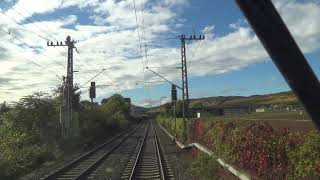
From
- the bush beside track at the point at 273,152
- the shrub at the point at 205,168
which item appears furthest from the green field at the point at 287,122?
the shrub at the point at 205,168

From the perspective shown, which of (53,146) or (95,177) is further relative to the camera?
(53,146)

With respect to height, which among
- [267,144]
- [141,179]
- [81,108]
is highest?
[81,108]

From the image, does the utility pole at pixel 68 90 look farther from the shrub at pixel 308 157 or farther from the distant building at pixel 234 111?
the distant building at pixel 234 111

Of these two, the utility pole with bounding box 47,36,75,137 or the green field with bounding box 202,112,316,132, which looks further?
the utility pole with bounding box 47,36,75,137

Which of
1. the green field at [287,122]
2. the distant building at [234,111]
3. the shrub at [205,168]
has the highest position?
the distant building at [234,111]

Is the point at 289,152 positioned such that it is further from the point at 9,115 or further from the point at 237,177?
the point at 9,115

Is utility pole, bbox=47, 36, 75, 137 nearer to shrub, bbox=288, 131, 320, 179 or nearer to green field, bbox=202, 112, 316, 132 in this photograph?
green field, bbox=202, 112, 316, 132

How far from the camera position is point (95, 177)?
22781 millimetres

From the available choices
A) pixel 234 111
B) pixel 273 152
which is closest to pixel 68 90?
pixel 273 152

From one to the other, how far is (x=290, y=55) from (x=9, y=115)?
4171cm

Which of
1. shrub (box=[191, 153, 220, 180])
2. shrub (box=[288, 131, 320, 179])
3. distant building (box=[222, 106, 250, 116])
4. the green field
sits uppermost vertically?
distant building (box=[222, 106, 250, 116])

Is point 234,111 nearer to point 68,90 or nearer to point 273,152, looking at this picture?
point 68,90

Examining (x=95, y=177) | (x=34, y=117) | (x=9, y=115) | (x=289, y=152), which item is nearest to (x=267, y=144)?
(x=289, y=152)

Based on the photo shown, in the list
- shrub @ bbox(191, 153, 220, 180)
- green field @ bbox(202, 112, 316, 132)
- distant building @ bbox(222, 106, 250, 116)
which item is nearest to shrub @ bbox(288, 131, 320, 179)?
green field @ bbox(202, 112, 316, 132)
